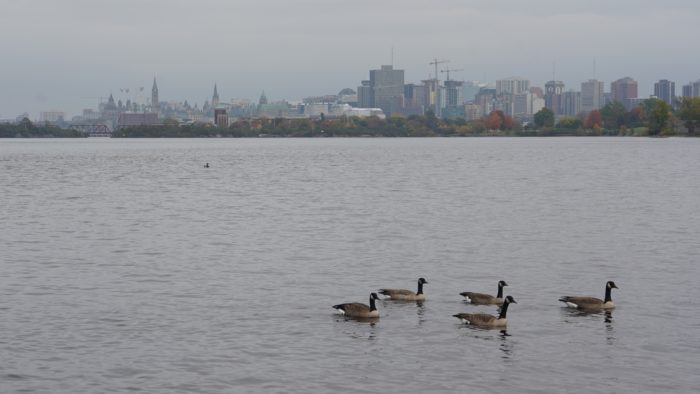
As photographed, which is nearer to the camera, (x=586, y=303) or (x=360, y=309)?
(x=360, y=309)

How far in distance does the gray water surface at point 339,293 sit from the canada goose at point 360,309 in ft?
0.91

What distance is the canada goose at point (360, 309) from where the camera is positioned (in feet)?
83.9

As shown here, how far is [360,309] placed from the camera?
83.9 ft

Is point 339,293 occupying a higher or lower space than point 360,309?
lower

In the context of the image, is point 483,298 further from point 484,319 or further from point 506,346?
point 506,346

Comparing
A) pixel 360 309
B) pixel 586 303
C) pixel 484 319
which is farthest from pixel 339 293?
pixel 586 303

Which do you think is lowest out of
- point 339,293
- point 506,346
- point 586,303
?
point 506,346

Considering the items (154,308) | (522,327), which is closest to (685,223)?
(522,327)

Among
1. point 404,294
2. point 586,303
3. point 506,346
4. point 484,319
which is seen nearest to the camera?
point 506,346

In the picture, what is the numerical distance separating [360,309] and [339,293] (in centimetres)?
380

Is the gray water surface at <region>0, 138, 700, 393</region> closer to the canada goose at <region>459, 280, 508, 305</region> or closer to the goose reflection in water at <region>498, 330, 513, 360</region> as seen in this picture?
the goose reflection in water at <region>498, 330, 513, 360</region>

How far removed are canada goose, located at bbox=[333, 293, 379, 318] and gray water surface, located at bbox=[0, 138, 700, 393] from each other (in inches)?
10.9

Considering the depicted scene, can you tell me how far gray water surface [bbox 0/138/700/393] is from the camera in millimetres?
20844

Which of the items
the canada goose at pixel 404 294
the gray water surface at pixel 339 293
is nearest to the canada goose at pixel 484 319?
the gray water surface at pixel 339 293
